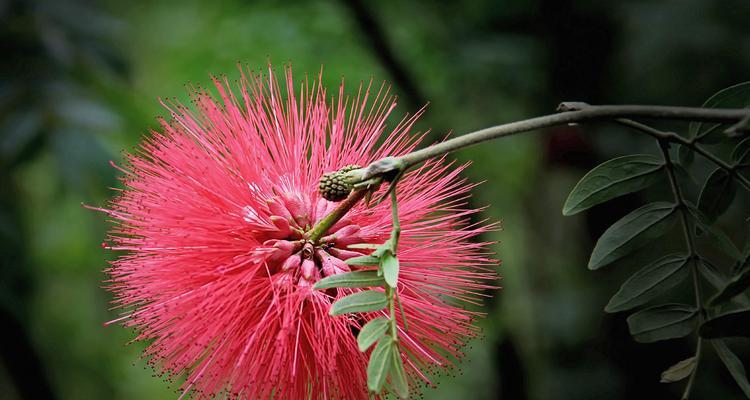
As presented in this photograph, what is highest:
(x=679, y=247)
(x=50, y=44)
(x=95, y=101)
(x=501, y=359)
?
(x=50, y=44)

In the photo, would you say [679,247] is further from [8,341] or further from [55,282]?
[55,282]

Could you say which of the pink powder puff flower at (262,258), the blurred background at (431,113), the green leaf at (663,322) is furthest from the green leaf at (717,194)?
the blurred background at (431,113)

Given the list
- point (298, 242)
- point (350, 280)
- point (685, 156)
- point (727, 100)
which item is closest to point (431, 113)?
point (298, 242)

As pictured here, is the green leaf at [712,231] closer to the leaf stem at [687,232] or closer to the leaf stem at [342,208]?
the leaf stem at [687,232]

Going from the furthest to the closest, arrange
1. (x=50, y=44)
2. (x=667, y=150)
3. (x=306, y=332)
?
(x=50, y=44) → (x=306, y=332) → (x=667, y=150)

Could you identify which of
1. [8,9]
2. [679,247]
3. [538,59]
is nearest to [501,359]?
[679,247]

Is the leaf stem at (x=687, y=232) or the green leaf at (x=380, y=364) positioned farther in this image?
the leaf stem at (x=687, y=232)

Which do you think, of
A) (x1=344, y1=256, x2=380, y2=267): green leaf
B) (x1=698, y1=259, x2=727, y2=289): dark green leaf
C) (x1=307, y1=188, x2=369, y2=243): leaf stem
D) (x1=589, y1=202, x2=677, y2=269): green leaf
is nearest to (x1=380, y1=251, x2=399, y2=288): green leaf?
(x1=344, y1=256, x2=380, y2=267): green leaf
